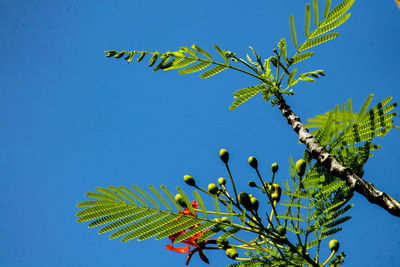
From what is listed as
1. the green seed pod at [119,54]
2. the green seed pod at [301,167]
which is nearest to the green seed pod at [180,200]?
the green seed pod at [301,167]

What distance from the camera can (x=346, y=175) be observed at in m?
1.72

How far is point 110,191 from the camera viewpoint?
1.73 m

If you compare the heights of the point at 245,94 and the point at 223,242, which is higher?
the point at 245,94

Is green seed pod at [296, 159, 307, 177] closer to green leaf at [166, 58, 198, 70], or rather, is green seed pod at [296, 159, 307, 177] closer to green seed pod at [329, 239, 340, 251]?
green seed pod at [329, 239, 340, 251]

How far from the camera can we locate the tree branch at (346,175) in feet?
5.21

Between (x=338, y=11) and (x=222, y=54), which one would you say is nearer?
(x=338, y=11)

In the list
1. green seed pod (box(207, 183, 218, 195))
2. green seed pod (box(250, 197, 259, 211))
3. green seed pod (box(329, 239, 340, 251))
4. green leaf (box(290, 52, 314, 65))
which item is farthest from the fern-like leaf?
green seed pod (box(329, 239, 340, 251))

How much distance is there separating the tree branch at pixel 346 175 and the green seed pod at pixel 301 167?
0.09m

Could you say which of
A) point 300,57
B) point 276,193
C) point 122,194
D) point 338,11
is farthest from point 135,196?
point 338,11

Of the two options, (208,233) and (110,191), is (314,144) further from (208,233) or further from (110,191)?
(110,191)

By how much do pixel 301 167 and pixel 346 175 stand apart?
0.22 meters

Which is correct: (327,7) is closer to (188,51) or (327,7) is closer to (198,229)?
(188,51)

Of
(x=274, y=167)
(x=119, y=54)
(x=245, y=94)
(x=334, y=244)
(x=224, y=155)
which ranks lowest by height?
(x=334, y=244)

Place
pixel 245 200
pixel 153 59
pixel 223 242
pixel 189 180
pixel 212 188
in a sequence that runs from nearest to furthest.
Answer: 1. pixel 245 200
2. pixel 223 242
3. pixel 212 188
4. pixel 189 180
5. pixel 153 59
